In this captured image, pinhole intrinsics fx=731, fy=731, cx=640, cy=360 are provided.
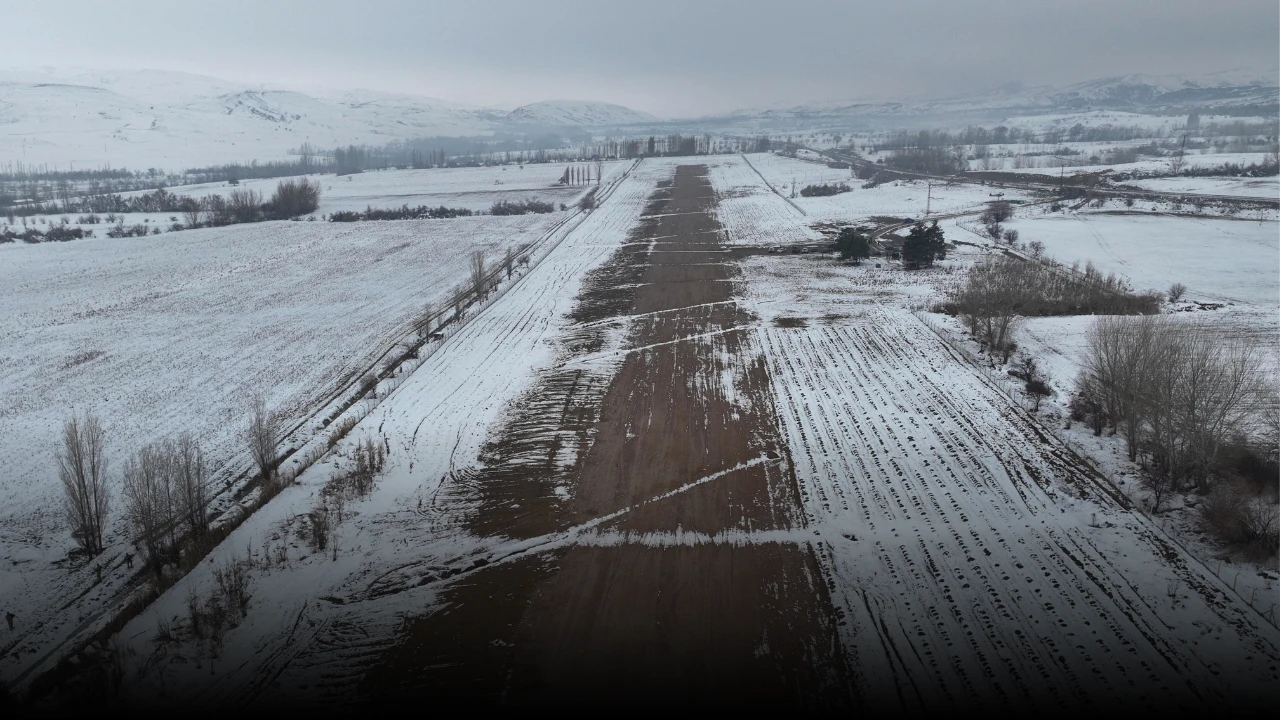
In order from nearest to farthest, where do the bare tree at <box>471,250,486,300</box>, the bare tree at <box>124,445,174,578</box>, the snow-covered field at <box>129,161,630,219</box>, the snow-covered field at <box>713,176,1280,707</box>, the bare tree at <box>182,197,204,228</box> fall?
the snow-covered field at <box>713,176,1280,707</box> → the bare tree at <box>124,445,174,578</box> → the bare tree at <box>471,250,486,300</box> → the bare tree at <box>182,197,204,228</box> → the snow-covered field at <box>129,161,630,219</box>

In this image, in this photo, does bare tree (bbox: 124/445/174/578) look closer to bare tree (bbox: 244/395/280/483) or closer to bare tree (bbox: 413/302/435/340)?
bare tree (bbox: 244/395/280/483)

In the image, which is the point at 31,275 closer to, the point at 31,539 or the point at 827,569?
the point at 31,539

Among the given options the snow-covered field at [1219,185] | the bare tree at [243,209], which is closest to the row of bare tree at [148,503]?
the bare tree at [243,209]

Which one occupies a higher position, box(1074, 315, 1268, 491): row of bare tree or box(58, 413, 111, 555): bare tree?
box(1074, 315, 1268, 491): row of bare tree

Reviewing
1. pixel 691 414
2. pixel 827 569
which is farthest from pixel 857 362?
pixel 827 569

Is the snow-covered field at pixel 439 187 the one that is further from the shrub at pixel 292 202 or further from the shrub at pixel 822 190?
the shrub at pixel 822 190

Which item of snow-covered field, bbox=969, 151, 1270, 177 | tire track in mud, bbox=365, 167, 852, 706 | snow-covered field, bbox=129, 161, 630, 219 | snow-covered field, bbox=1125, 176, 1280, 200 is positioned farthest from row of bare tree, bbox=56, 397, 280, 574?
snow-covered field, bbox=969, 151, 1270, 177

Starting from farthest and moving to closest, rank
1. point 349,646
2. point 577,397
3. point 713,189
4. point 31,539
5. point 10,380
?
point 713,189 → point 10,380 → point 577,397 → point 31,539 → point 349,646
